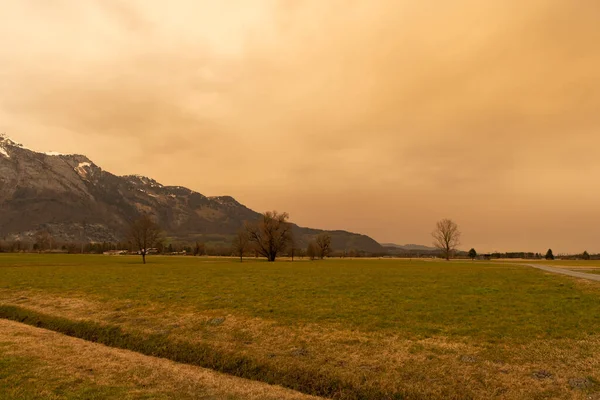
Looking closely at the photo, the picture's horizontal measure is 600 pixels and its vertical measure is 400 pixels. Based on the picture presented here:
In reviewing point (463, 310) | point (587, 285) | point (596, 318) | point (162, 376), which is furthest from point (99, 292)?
point (587, 285)

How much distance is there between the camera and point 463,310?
2733 cm

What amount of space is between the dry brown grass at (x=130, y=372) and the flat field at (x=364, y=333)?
979 mm

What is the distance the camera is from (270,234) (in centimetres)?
13388

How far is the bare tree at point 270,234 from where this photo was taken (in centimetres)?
13450

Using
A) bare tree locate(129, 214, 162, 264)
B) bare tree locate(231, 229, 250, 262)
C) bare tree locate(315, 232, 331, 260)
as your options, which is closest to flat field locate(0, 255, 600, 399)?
bare tree locate(129, 214, 162, 264)

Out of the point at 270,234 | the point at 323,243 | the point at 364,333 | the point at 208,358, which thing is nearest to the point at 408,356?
the point at 364,333

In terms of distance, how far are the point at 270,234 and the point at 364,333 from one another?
113m

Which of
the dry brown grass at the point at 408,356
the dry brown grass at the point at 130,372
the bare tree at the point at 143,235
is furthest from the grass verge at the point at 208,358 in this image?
the bare tree at the point at 143,235

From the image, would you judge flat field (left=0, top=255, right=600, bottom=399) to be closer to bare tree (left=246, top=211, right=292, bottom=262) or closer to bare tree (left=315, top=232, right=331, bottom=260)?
bare tree (left=246, top=211, right=292, bottom=262)

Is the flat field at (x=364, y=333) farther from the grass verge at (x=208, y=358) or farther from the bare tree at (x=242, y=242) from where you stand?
the bare tree at (x=242, y=242)

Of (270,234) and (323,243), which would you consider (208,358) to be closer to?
(270,234)

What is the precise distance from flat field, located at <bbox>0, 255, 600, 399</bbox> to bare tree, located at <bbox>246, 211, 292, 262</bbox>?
96505 millimetres

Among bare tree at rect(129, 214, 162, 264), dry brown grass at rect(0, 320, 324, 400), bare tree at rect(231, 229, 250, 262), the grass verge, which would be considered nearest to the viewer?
dry brown grass at rect(0, 320, 324, 400)

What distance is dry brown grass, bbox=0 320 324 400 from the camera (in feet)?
48.6
